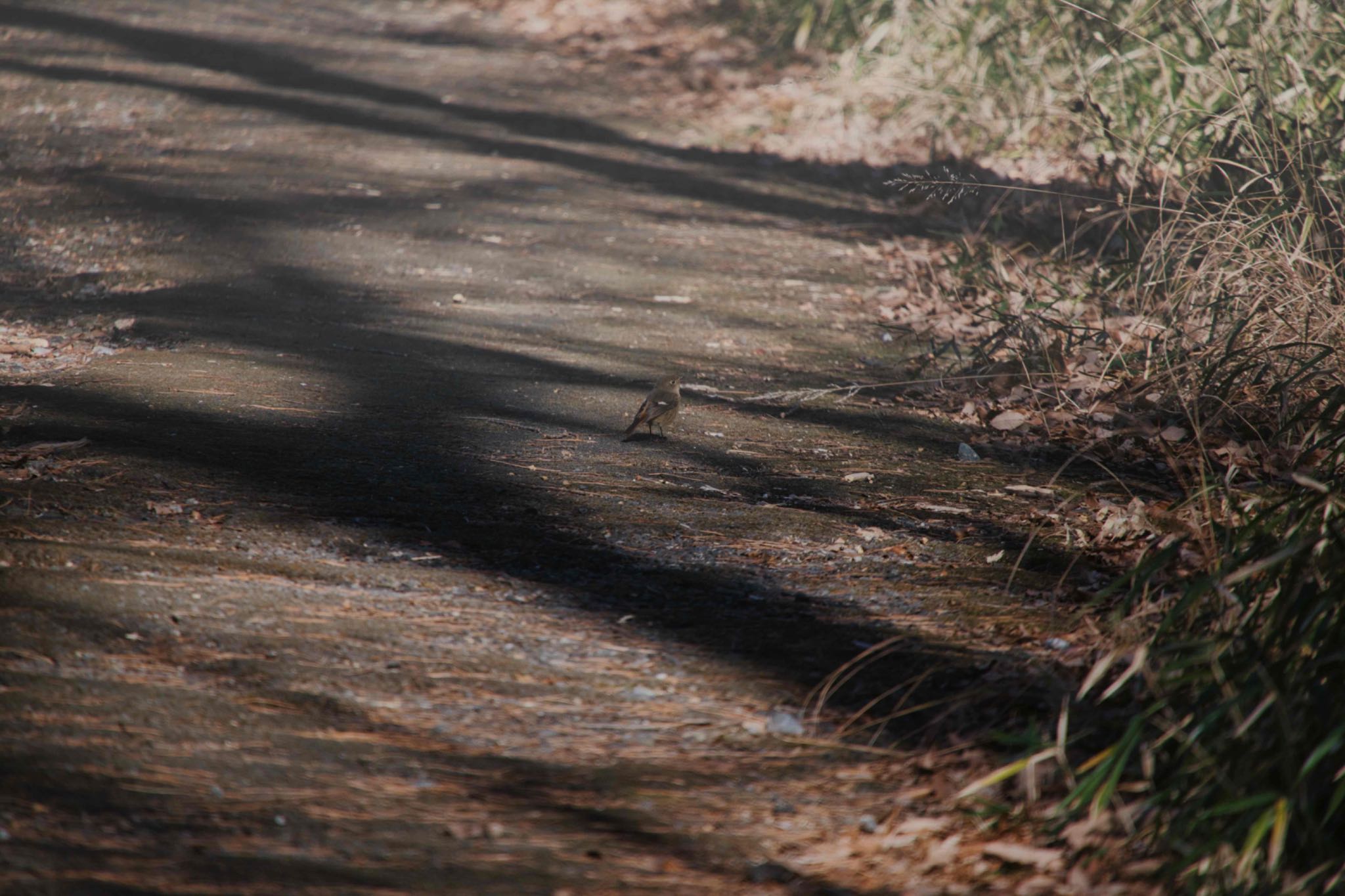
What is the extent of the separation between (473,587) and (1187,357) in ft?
9.78

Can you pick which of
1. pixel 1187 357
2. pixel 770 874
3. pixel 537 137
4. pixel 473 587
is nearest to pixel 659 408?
pixel 473 587

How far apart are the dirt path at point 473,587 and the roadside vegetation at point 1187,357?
29 cm

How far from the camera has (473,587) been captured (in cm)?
289

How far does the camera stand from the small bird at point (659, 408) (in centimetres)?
407

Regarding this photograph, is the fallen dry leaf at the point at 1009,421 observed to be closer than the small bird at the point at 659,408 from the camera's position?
No

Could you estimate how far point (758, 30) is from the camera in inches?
510

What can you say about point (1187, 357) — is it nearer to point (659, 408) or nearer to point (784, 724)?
point (659, 408)

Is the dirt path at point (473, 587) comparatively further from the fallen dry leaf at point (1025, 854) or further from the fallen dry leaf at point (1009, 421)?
the fallen dry leaf at point (1009, 421)

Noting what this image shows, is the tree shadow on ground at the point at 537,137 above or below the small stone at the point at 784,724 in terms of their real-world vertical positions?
above

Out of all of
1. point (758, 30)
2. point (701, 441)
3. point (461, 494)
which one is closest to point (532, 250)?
point (701, 441)

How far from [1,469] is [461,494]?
127 centimetres

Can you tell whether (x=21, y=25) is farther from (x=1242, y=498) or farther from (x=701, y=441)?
(x=1242, y=498)

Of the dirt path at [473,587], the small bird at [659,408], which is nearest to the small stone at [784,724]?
the dirt path at [473,587]

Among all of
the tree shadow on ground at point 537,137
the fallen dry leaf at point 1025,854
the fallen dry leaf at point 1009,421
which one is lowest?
the fallen dry leaf at point 1025,854
